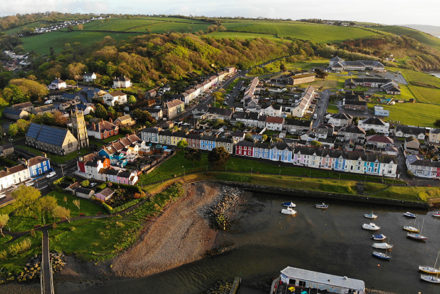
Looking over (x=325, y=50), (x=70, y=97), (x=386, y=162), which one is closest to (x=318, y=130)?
(x=386, y=162)

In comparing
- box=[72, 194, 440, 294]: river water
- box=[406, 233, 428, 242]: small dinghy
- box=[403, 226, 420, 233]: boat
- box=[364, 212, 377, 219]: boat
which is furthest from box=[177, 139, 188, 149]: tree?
box=[406, 233, 428, 242]: small dinghy

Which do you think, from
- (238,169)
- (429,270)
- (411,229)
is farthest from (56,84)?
(429,270)

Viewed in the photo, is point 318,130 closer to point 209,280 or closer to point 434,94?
point 209,280

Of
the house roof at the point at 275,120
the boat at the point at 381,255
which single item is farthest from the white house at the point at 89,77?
the boat at the point at 381,255

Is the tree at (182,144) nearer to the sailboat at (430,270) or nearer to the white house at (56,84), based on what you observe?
the sailboat at (430,270)

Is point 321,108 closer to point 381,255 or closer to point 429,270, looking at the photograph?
point 381,255

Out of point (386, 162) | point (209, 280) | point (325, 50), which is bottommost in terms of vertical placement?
point (209, 280)
